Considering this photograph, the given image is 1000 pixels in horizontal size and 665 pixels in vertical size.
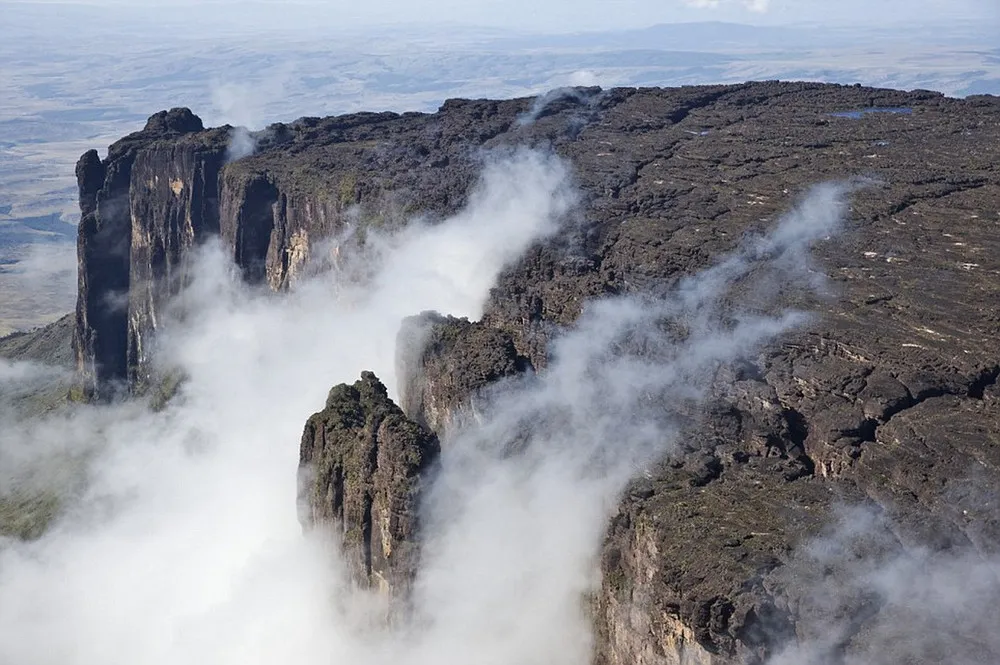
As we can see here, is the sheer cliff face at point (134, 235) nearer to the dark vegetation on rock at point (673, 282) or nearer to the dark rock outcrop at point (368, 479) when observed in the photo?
the dark vegetation on rock at point (673, 282)

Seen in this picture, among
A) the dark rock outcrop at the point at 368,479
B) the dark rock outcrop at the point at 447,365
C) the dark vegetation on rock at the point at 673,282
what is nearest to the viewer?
the dark vegetation on rock at the point at 673,282

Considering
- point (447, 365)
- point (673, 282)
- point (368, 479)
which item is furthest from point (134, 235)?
point (673, 282)

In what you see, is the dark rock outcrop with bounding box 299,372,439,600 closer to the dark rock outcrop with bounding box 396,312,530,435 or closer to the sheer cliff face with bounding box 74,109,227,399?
the dark rock outcrop with bounding box 396,312,530,435

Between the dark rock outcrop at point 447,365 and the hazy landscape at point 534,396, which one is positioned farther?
the dark rock outcrop at point 447,365

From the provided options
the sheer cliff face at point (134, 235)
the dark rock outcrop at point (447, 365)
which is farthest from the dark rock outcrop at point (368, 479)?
the sheer cliff face at point (134, 235)

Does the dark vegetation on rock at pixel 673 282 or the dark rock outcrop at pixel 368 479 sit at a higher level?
the dark vegetation on rock at pixel 673 282

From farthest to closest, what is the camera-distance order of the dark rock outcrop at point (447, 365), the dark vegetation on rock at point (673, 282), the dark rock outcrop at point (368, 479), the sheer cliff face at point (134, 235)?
the sheer cliff face at point (134, 235) → the dark rock outcrop at point (447, 365) → the dark rock outcrop at point (368, 479) → the dark vegetation on rock at point (673, 282)

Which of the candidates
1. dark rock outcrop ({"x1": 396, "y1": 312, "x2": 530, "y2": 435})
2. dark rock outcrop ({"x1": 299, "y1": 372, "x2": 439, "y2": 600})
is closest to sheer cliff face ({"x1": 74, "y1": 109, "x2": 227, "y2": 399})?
dark rock outcrop ({"x1": 396, "y1": 312, "x2": 530, "y2": 435})
